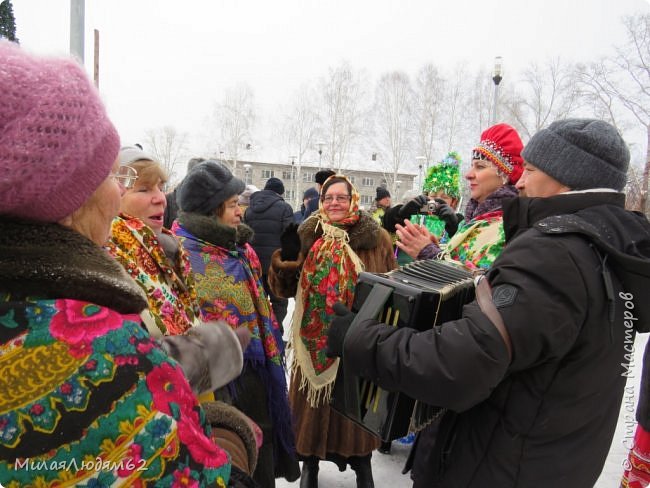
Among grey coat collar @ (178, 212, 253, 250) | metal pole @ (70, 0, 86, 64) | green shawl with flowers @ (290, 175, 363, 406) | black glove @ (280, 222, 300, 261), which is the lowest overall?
green shawl with flowers @ (290, 175, 363, 406)

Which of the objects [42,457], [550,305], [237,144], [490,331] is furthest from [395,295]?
[237,144]

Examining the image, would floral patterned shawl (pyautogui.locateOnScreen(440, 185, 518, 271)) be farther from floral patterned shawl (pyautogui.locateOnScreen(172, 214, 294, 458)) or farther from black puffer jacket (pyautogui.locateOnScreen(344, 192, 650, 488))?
floral patterned shawl (pyautogui.locateOnScreen(172, 214, 294, 458))

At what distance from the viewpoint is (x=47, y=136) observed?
0.85 m

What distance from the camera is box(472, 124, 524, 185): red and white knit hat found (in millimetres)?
2555

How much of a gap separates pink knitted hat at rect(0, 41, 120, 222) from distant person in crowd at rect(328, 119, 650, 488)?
0.93 meters

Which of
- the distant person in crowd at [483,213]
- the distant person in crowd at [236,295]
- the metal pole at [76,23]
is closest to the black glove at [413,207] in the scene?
the distant person in crowd at [483,213]

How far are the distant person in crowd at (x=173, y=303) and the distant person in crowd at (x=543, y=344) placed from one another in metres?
0.41

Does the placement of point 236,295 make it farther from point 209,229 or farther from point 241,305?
point 209,229

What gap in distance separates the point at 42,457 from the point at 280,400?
6.25ft

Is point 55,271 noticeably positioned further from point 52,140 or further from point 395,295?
point 395,295

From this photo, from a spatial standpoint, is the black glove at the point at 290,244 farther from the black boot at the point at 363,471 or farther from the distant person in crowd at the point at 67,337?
the distant person in crowd at the point at 67,337

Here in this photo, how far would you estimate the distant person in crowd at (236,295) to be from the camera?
258 cm

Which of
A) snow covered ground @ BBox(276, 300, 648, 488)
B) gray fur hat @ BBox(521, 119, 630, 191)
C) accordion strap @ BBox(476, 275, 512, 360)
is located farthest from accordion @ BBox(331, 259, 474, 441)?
snow covered ground @ BBox(276, 300, 648, 488)

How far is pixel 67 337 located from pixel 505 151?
2.44m
